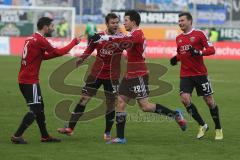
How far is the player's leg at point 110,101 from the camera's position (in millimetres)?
12117

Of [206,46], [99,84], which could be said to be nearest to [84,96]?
[99,84]

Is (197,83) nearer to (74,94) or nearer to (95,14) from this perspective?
(74,94)

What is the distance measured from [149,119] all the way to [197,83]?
8.99ft

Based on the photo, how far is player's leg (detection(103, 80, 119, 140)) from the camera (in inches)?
477

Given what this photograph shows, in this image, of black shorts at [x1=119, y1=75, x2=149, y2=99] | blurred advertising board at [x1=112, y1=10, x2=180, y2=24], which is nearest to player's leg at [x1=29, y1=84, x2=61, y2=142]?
black shorts at [x1=119, y1=75, x2=149, y2=99]

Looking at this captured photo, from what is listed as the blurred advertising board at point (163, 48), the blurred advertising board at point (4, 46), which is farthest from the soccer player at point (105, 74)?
the blurred advertising board at point (4, 46)

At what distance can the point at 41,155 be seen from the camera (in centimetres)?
1014

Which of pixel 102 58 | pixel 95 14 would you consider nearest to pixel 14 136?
pixel 102 58

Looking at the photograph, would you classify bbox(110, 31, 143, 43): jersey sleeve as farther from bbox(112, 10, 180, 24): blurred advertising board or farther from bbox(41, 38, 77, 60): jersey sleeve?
bbox(112, 10, 180, 24): blurred advertising board

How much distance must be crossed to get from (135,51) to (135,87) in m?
0.61

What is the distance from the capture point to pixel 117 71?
1211cm

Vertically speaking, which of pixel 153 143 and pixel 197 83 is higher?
pixel 197 83

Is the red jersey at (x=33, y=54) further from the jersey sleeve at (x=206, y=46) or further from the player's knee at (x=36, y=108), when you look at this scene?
the jersey sleeve at (x=206, y=46)

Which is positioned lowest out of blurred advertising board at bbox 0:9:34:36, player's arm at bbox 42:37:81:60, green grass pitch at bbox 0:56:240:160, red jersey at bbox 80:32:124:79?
blurred advertising board at bbox 0:9:34:36
